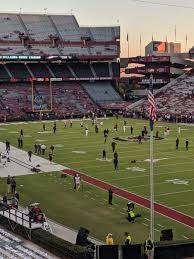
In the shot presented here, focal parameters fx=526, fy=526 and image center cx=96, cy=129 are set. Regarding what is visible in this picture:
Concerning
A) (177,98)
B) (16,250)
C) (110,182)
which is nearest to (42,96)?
(177,98)

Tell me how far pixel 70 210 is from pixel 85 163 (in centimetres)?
1063

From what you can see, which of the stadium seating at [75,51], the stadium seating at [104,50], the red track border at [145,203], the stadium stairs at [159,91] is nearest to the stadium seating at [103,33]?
the stadium seating at [104,50]

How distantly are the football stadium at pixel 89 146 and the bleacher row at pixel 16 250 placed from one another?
0.10 ft

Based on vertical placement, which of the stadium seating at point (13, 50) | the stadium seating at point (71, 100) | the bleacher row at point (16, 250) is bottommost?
the bleacher row at point (16, 250)

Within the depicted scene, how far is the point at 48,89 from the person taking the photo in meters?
73.5

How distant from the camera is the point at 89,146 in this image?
37.8 metres

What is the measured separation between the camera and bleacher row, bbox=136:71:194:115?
63.1 metres

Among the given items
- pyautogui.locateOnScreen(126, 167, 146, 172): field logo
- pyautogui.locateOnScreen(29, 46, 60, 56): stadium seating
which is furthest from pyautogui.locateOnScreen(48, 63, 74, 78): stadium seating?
pyautogui.locateOnScreen(126, 167, 146, 172): field logo

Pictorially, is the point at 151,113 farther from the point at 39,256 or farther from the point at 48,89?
the point at 48,89

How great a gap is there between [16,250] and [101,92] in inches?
2438

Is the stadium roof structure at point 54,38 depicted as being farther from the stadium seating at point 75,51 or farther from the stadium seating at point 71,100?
the stadium seating at point 71,100

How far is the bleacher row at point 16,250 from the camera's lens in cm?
1431

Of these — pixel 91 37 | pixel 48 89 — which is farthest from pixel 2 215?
pixel 91 37

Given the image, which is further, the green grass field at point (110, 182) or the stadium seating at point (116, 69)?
the stadium seating at point (116, 69)
